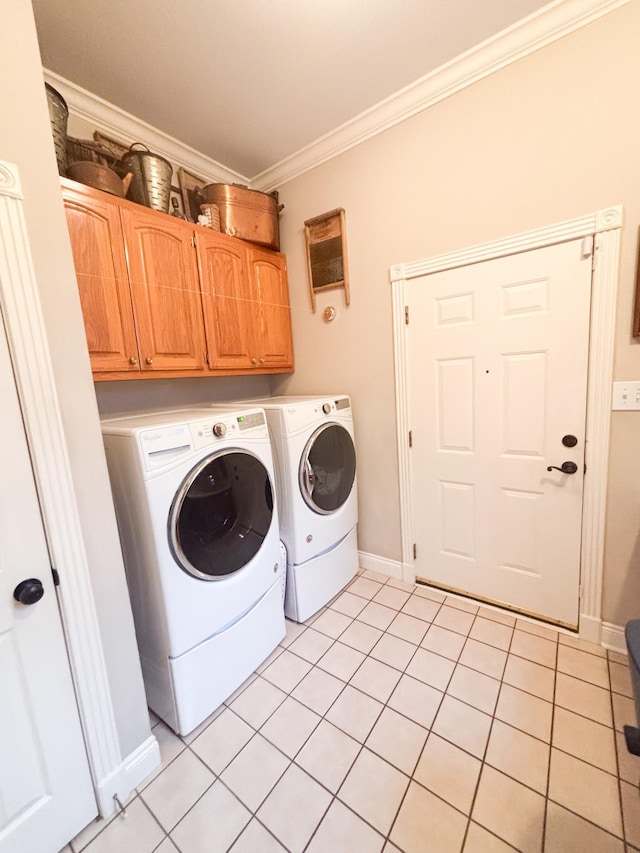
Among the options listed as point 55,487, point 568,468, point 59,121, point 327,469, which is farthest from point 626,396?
point 59,121

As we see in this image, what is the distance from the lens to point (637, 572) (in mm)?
1554

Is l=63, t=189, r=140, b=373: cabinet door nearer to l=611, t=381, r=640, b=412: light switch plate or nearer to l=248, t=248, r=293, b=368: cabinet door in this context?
l=248, t=248, r=293, b=368: cabinet door

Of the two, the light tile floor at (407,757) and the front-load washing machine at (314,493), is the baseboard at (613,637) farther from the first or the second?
the front-load washing machine at (314,493)

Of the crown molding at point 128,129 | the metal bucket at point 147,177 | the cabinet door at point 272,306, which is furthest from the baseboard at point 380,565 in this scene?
the crown molding at point 128,129

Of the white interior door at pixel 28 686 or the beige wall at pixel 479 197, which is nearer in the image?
the white interior door at pixel 28 686

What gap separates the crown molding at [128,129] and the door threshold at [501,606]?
294 centimetres

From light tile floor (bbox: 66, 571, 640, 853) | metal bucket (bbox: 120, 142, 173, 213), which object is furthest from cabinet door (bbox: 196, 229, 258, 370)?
light tile floor (bbox: 66, 571, 640, 853)

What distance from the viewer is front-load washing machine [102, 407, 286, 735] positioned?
47.6 inches

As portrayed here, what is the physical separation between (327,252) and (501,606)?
2354mm

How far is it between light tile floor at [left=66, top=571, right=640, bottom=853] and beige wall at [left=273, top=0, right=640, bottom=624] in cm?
57

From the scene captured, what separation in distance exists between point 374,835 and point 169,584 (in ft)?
3.21

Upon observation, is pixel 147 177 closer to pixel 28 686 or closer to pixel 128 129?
pixel 128 129

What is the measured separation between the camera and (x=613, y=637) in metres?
1.63

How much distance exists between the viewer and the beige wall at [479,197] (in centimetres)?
141
